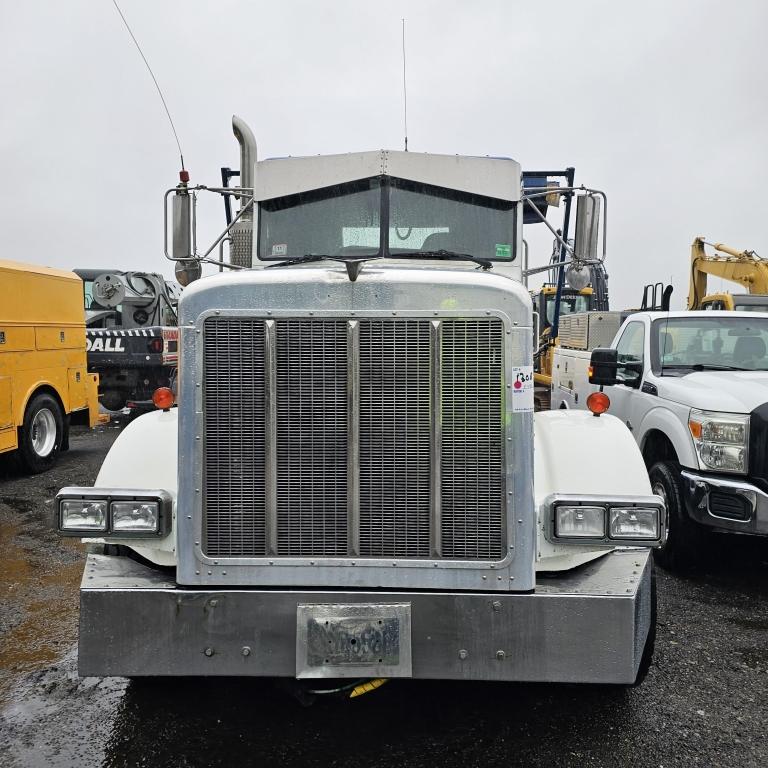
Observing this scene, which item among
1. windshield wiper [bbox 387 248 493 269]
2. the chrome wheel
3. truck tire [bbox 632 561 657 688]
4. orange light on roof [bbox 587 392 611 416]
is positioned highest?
windshield wiper [bbox 387 248 493 269]

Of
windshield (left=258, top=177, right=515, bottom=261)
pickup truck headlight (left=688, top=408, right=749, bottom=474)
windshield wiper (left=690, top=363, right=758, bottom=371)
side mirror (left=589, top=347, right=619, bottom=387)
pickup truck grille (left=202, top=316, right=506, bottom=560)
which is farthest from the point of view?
windshield wiper (left=690, top=363, right=758, bottom=371)

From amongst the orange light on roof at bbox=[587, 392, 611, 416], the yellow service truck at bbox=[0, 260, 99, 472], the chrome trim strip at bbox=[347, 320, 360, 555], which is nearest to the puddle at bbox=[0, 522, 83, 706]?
the chrome trim strip at bbox=[347, 320, 360, 555]

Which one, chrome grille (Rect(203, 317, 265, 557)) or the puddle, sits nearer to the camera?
chrome grille (Rect(203, 317, 265, 557))

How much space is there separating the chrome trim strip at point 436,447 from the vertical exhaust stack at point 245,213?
2463mm

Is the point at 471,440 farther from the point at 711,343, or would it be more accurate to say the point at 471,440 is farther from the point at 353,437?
the point at 711,343

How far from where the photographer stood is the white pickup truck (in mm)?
4746

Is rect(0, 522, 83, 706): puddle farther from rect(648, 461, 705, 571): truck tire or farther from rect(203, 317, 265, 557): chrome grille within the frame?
rect(648, 461, 705, 571): truck tire

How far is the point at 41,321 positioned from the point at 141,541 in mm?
6851

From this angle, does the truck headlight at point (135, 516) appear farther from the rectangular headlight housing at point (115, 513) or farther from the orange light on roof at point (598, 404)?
the orange light on roof at point (598, 404)

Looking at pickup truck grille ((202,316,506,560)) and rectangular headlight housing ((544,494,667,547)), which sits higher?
pickup truck grille ((202,316,506,560))

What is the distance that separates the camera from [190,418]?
9.42 ft

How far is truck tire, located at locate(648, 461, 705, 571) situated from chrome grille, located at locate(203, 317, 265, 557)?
3226mm

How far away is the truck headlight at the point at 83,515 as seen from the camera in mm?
3000

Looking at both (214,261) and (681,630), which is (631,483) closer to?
(681,630)
